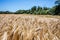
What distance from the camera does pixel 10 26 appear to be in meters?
1.19

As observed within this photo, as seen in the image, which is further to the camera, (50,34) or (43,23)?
(43,23)

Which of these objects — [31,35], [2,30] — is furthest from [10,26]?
[31,35]

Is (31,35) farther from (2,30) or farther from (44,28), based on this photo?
(2,30)

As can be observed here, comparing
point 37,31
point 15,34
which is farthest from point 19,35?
point 37,31

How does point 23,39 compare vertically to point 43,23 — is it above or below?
below

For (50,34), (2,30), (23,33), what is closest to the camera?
(50,34)

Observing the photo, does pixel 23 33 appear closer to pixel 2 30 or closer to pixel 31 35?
pixel 31 35

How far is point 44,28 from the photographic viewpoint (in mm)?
972

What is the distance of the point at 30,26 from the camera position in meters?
1.06

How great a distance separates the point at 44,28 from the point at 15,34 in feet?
0.82

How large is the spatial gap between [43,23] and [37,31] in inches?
4.0

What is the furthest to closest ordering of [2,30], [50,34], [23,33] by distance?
[2,30] → [23,33] → [50,34]

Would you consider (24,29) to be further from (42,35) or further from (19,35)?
(42,35)

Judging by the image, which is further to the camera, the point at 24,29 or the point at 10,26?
the point at 10,26
